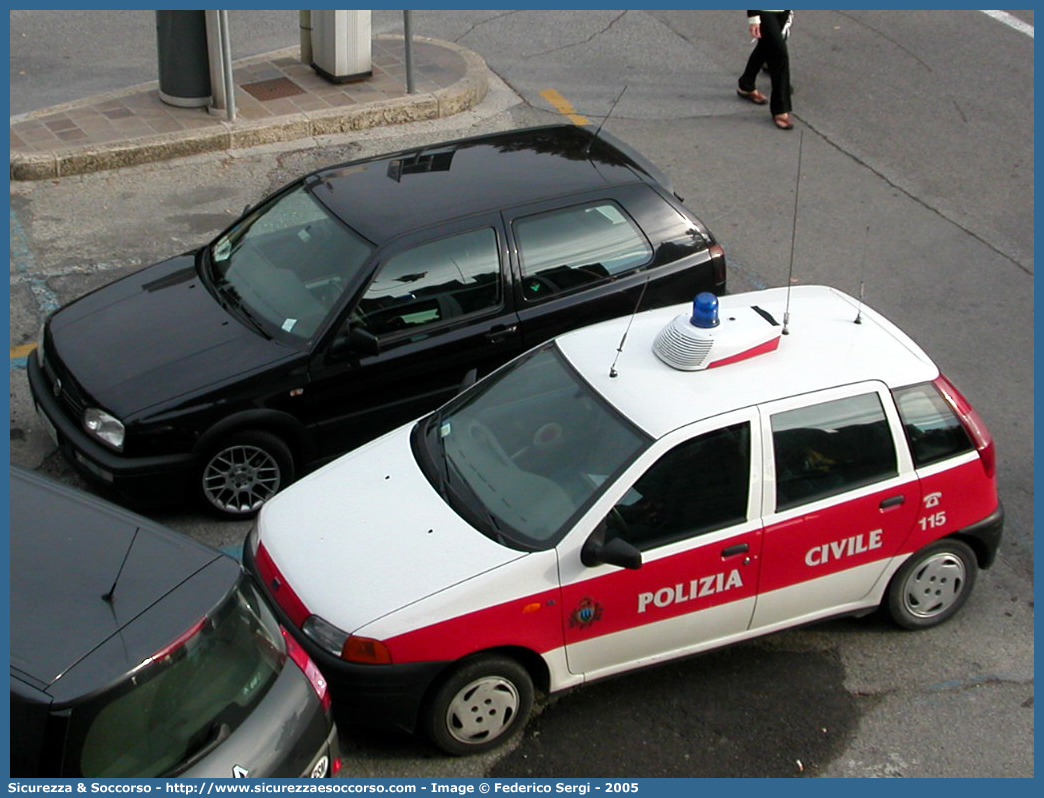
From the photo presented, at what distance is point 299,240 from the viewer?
766 cm

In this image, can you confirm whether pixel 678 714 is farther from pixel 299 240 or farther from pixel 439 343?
pixel 299 240

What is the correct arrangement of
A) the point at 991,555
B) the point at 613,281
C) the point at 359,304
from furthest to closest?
1. the point at 613,281
2. the point at 359,304
3. the point at 991,555

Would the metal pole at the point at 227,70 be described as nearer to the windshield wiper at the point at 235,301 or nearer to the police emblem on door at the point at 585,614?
the windshield wiper at the point at 235,301

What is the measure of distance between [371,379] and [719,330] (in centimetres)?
221

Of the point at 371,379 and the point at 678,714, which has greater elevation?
the point at 371,379

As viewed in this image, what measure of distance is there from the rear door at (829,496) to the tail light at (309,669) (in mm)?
2122

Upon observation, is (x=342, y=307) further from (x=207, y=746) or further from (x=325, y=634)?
(x=207, y=746)

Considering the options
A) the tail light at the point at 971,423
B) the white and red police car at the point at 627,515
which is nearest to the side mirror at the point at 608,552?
the white and red police car at the point at 627,515

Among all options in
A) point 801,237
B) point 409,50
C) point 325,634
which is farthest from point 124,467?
point 409,50

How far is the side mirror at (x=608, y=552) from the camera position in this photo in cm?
545

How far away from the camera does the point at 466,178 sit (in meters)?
7.81

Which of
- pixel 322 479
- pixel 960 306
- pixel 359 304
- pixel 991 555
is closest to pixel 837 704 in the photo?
pixel 991 555

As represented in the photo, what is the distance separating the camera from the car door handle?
7.52 meters

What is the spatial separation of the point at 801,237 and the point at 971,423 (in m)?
4.67
